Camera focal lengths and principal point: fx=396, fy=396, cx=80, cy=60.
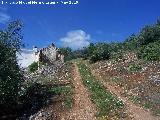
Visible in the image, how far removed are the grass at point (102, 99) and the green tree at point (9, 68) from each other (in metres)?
6.55

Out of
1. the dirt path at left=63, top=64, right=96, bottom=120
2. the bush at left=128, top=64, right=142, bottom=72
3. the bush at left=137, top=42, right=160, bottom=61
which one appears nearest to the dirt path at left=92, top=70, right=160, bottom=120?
the dirt path at left=63, top=64, right=96, bottom=120

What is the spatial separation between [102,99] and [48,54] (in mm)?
53721

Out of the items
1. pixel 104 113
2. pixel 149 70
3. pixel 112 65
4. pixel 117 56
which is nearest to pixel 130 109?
pixel 104 113

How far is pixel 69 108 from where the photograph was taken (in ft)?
100

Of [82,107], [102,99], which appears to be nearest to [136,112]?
[82,107]

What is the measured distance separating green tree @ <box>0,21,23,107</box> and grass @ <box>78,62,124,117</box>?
21.5ft

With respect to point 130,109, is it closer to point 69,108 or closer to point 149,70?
point 69,108

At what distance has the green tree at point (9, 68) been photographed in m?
30.4

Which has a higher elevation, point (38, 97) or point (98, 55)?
point (98, 55)

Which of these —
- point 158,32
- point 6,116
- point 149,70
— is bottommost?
point 6,116

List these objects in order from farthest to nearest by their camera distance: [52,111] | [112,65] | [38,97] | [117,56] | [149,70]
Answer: [117,56]
[112,65]
[149,70]
[38,97]
[52,111]

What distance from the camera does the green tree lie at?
30.4 metres

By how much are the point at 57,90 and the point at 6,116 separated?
611cm

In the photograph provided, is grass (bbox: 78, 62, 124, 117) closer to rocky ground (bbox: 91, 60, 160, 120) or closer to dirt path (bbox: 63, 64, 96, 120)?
dirt path (bbox: 63, 64, 96, 120)
